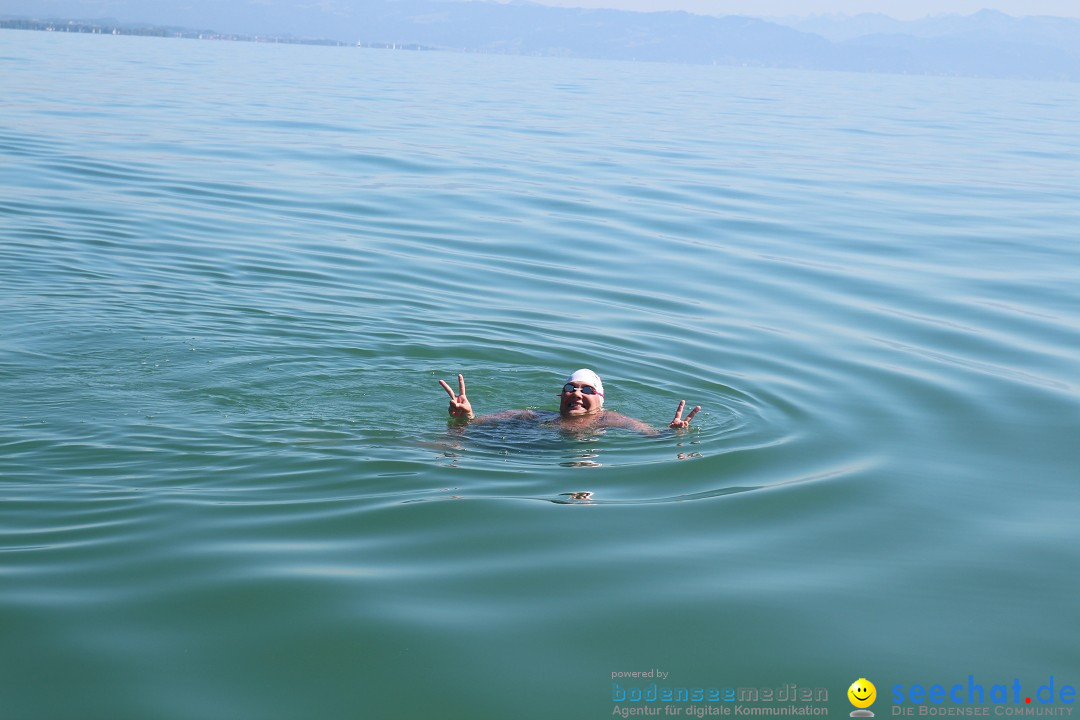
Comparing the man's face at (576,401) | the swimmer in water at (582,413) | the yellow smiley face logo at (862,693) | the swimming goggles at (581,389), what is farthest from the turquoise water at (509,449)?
the swimming goggles at (581,389)

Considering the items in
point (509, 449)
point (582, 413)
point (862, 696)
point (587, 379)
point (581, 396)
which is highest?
point (587, 379)

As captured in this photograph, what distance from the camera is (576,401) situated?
10.3 meters

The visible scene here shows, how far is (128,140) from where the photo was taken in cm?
2952

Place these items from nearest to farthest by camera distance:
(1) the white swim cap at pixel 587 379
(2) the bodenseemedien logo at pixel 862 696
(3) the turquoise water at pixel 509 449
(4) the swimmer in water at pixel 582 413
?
1. (2) the bodenseemedien logo at pixel 862 696
2. (3) the turquoise water at pixel 509 449
3. (4) the swimmer in water at pixel 582 413
4. (1) the white swim cap at pixel 587 379

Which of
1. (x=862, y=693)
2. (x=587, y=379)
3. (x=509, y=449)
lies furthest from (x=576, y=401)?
(x=862, y=693)

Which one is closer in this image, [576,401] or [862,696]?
[862,696]

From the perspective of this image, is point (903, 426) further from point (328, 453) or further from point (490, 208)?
point (490, 208)

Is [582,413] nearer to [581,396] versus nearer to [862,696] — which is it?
[581,396]

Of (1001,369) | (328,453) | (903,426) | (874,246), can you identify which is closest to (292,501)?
(328,453)

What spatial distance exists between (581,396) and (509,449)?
95 cm

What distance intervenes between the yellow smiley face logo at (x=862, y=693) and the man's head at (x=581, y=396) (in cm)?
462

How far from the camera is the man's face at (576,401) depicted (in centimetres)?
1030

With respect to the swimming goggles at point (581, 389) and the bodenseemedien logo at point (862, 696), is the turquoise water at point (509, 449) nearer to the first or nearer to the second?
the bodenseemedien logo at point (862, 696)

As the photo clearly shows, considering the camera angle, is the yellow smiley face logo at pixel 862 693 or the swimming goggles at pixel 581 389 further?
the swimming goggles at pixel 581 389
